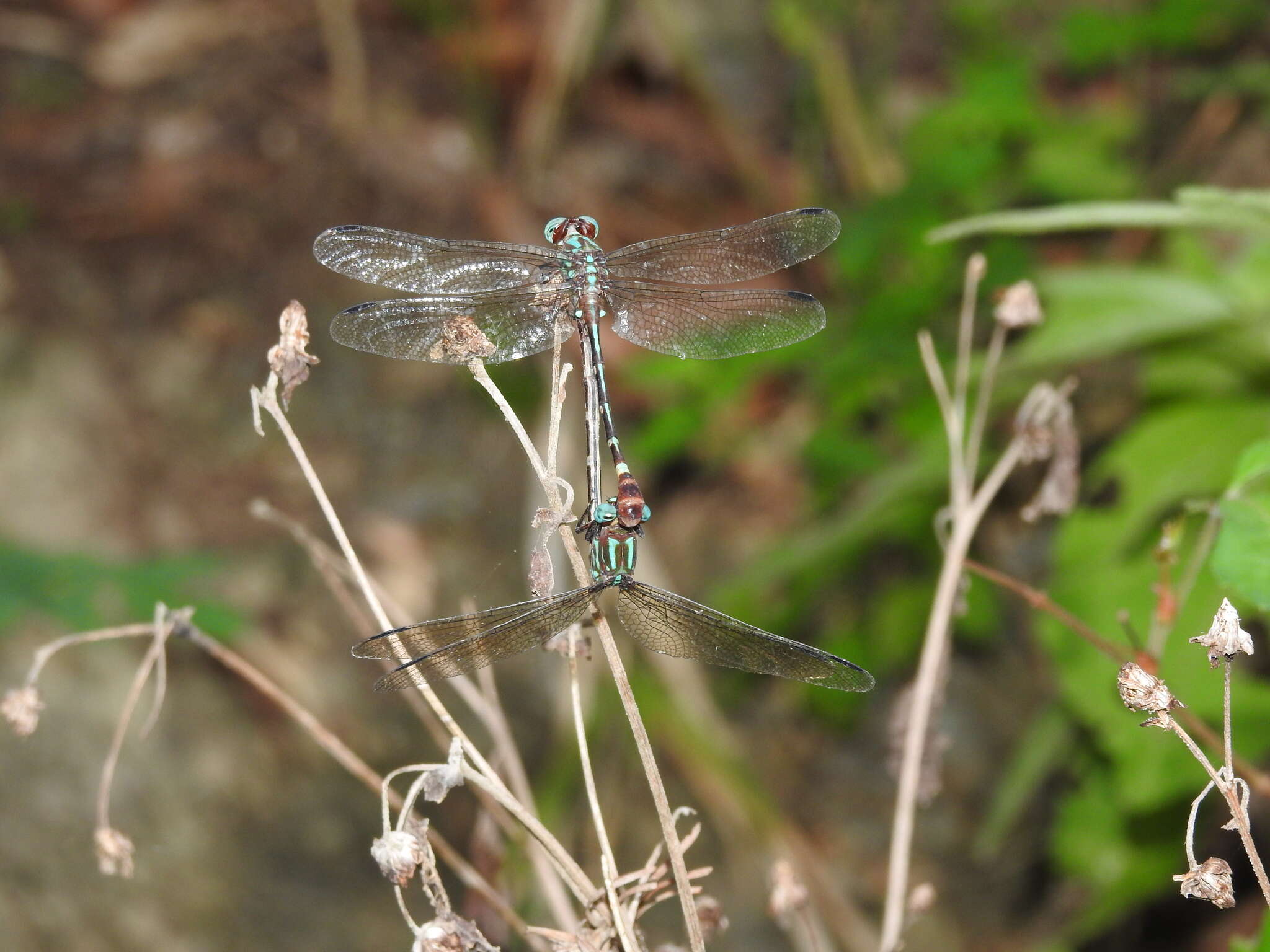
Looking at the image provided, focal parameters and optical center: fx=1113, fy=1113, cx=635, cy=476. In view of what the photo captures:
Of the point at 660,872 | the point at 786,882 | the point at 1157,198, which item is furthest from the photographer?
the point at 1157,198

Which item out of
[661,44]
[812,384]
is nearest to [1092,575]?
[812,384]

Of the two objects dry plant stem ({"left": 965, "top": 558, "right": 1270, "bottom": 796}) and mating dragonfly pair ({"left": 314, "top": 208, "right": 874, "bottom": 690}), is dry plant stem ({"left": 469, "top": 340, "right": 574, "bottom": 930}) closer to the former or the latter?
mating dragonfly pair ({"left": 314, "top": 208, "right": 874, "bottom": 690})

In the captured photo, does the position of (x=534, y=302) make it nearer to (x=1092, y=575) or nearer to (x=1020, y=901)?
(x=1092, y=575)

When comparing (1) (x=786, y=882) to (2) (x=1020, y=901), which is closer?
(1) (x=786, y=882)

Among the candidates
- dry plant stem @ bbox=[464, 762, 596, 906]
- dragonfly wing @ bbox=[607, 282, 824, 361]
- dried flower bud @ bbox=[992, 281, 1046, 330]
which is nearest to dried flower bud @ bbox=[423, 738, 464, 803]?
dry plant stem @ bbox=[464, 762, 596, 906]

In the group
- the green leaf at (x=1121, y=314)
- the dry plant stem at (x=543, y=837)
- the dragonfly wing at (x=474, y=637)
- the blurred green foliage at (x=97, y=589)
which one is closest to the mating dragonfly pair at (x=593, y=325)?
the dragonfly wing at (x=474, y=637)

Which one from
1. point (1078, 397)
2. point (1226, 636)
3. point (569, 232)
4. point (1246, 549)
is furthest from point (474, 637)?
point (1078, 397)
